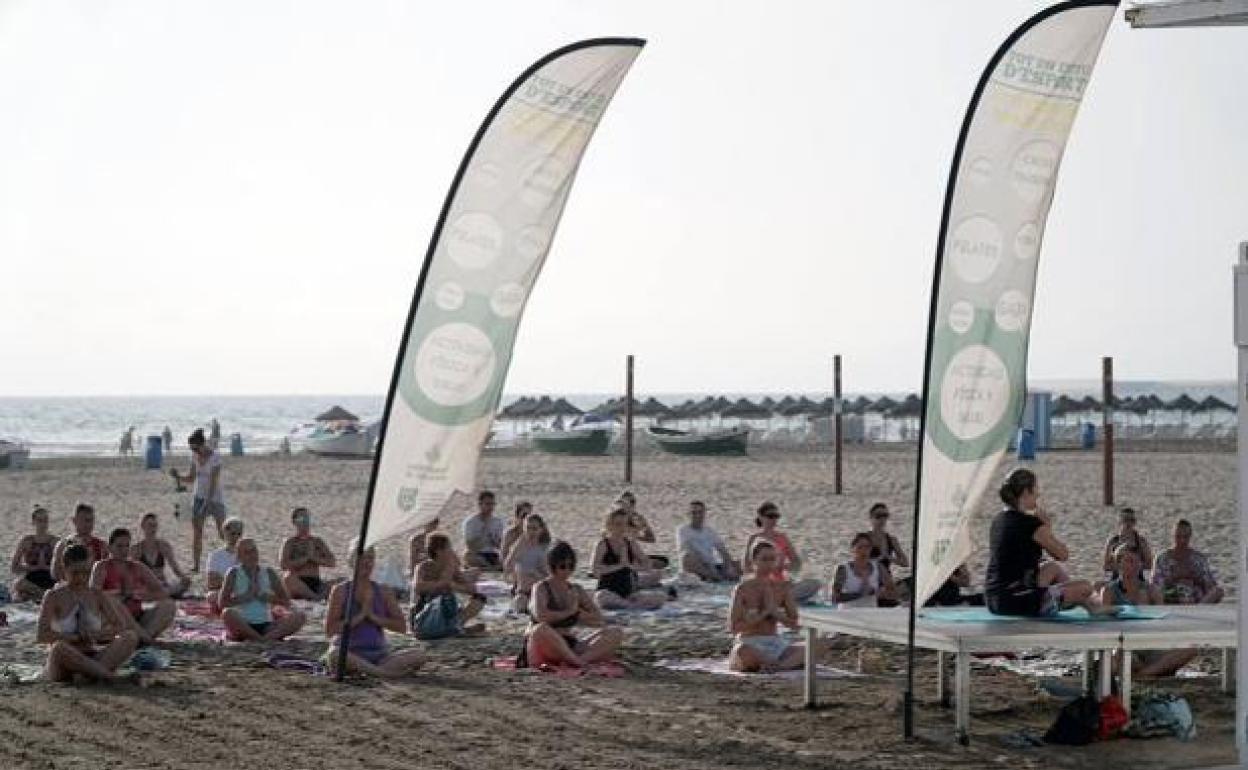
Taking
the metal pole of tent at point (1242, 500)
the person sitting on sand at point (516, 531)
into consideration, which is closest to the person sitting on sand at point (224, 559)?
the person sitting on sand at point (516, 531)

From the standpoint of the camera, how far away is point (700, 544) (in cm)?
1648

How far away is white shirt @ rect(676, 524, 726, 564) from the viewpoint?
648 inches

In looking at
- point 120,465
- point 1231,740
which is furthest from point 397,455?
point 120,465

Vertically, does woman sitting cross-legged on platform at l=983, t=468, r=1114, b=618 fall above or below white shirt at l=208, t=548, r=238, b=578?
above

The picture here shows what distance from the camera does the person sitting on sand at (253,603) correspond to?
40.9 feet

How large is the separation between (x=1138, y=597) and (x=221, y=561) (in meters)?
7.10

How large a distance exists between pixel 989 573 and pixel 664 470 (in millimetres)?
26415

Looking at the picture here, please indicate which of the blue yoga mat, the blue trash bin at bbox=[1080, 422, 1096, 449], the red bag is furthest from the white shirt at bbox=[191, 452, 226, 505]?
the blue trash bin at bbox=[1080, 422, 1096, 449]

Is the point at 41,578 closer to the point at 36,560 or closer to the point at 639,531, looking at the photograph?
the point at 36,560

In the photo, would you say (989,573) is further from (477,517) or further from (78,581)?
(477,517)

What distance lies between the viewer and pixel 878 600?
13.5 meters

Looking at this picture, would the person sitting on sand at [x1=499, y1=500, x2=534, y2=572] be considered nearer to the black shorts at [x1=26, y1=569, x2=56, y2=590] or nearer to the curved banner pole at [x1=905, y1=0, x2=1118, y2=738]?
the black shorts at [x1=26, y1=569, x2=56, y2=590]

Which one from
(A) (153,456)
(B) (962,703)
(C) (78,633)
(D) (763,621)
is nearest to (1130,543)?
(D) (763,621)

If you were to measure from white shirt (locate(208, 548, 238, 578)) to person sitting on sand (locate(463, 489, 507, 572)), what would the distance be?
9.33 ft
